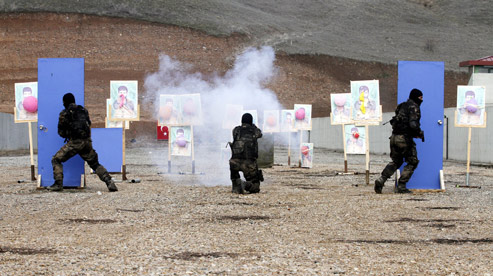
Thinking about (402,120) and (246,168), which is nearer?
(402,120)

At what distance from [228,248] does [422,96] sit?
8354 millimetres

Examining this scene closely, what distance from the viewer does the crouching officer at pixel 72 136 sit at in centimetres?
1455

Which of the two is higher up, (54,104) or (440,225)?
(54,104)

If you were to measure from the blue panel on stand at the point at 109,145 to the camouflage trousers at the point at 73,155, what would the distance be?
665 centimetres

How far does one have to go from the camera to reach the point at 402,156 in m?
14.9

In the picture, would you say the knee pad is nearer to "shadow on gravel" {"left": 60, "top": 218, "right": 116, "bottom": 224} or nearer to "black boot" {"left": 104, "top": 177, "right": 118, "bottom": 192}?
"black boot" {"left": 104, "top": 177, "right": 118, "bottom": 192}

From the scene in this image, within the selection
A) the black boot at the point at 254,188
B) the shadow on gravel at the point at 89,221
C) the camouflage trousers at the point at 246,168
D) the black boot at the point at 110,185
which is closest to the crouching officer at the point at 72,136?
the black boot at the point at 110,185

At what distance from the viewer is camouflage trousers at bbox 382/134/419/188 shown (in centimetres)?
1470

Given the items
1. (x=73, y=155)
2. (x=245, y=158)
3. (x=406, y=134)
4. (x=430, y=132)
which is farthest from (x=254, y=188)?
(x=430, y=132)

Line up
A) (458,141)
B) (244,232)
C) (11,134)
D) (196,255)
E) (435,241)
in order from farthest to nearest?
1. (11,134)
2. (458,141)
3. (244,232)
4. (435,241)
5. (196,255)

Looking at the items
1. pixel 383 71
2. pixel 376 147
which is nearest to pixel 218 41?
pixel 383 71

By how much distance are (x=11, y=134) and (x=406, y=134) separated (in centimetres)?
3318

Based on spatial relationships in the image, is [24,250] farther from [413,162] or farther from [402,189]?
[402,189]

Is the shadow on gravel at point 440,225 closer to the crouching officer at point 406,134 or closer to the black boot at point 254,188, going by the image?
the crouching officer at point 406,134
